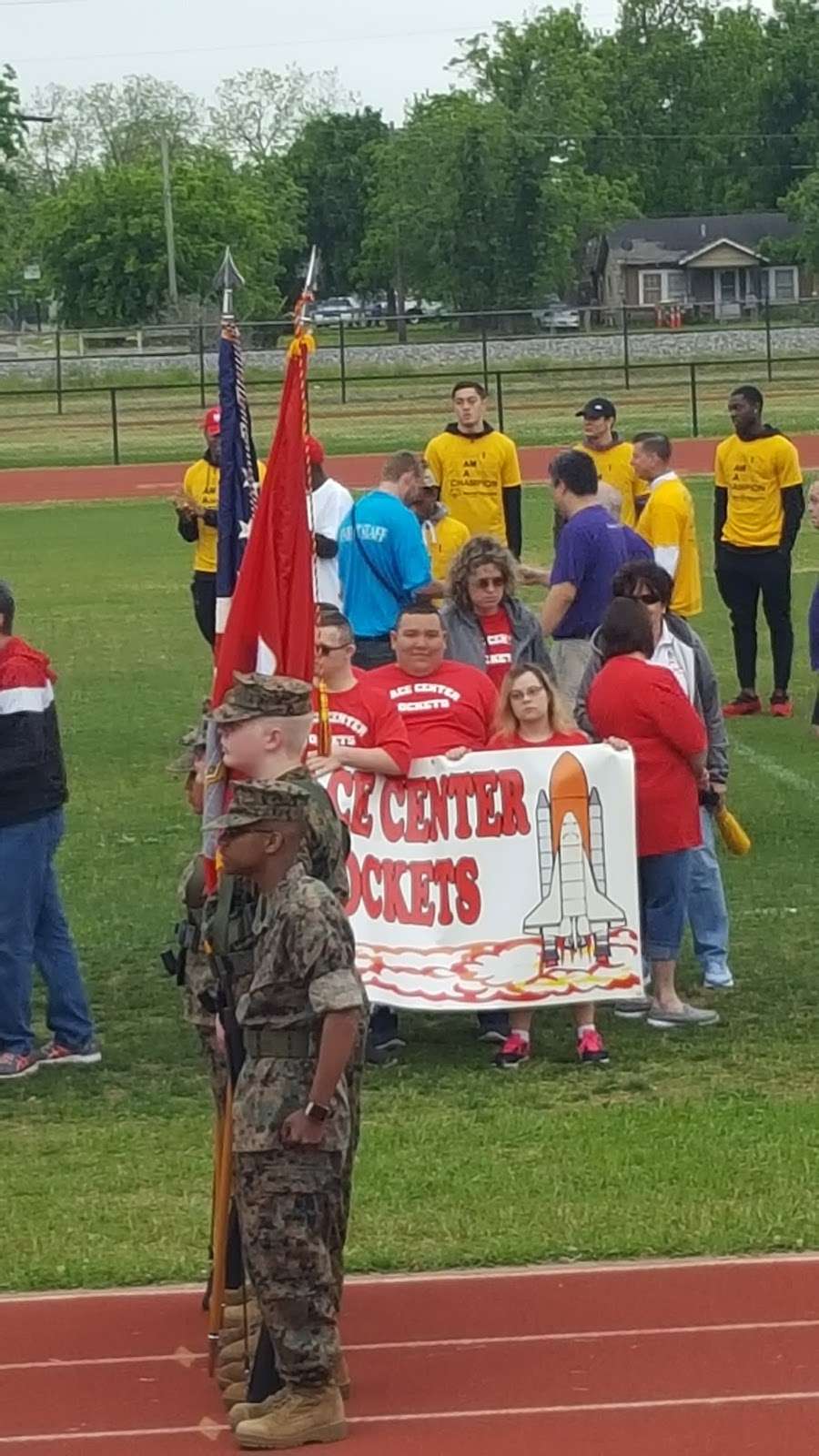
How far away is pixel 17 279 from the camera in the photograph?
82875 millimetres

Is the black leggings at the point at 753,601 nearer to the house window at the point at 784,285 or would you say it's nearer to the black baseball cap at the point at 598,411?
the black baseball cap at the point at 598,411

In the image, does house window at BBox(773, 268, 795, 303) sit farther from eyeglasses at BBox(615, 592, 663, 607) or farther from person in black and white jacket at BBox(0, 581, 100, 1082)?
person in black and white jacket at BBox(0, 581, 100, 1082)

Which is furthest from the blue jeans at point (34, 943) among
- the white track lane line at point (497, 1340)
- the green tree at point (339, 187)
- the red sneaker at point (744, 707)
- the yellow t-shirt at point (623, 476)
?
the green tree at point (339, 187)

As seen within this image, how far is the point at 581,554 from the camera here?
36.0ft

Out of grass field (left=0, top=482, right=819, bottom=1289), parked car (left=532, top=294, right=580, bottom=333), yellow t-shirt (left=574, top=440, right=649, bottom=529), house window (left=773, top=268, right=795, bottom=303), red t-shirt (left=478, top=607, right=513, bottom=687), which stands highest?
house window (left=773, top=268, right=795, bottom=303)

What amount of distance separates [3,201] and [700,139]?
145 feet

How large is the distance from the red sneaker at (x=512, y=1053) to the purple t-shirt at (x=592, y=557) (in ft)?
9.44

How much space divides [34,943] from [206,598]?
7566 mm

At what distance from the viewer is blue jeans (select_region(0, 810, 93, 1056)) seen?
8531 millimetres

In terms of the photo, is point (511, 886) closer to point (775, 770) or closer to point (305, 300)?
point (305, 300)

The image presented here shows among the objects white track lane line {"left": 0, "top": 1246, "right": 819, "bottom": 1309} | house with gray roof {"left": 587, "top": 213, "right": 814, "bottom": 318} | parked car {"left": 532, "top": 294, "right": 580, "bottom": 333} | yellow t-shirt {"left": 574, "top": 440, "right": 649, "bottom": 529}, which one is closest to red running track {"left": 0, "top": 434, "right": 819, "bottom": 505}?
yellow t-shirt {"left": 574, "top": 440, "right": 649, "bottom": 529}

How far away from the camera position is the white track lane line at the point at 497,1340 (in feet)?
19.9

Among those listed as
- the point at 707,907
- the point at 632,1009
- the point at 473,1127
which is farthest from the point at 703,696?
the point at 473,1127

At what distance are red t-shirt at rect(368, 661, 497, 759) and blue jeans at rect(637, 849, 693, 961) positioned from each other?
826 millimetres
